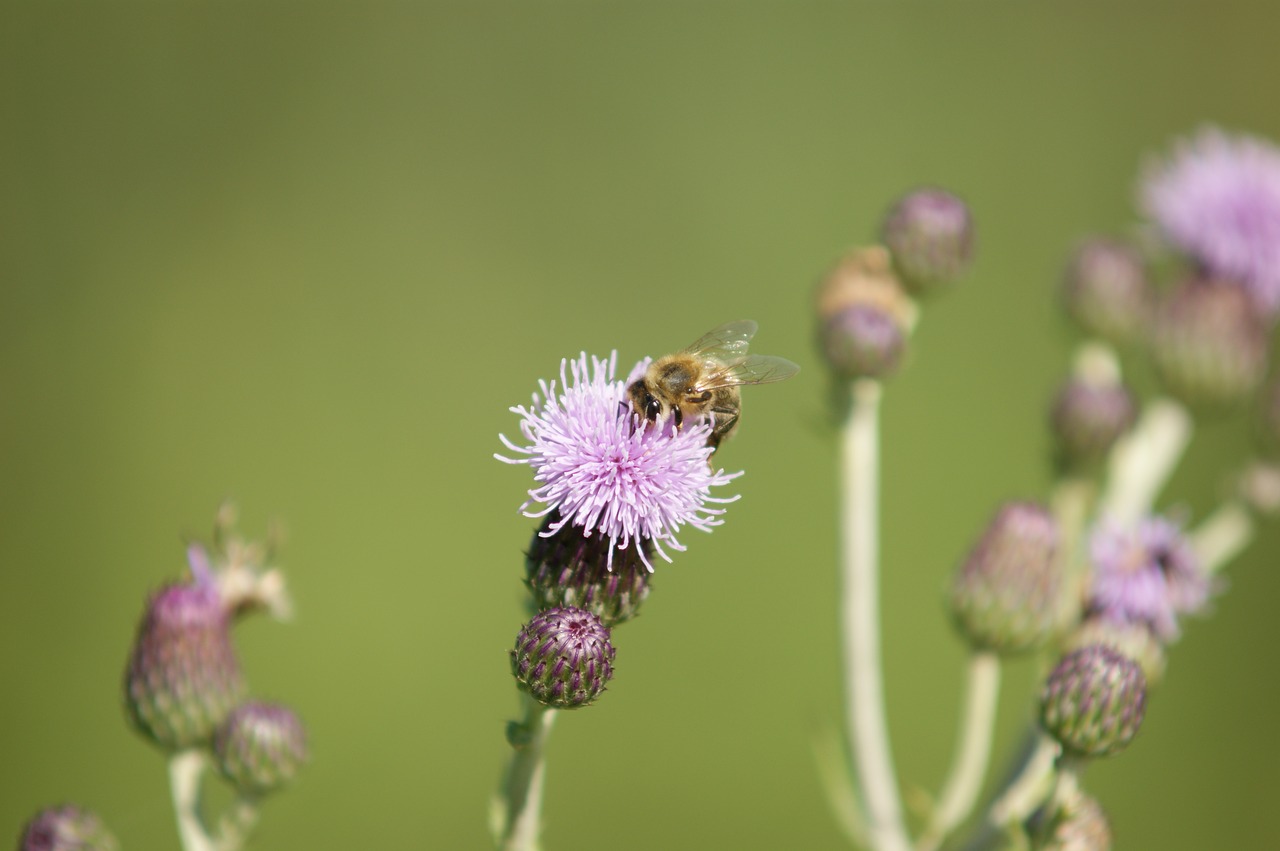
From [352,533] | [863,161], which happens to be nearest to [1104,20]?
[863,161]

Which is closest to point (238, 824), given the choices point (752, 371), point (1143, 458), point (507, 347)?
point (752, 371)

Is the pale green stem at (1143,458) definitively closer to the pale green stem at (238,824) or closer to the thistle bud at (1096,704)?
the thistle bud at (1096,704)

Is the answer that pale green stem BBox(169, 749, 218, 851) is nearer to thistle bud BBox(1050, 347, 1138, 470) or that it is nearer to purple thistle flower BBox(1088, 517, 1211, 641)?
purple thistle flower BBox(1088, 517, 1211, 641)

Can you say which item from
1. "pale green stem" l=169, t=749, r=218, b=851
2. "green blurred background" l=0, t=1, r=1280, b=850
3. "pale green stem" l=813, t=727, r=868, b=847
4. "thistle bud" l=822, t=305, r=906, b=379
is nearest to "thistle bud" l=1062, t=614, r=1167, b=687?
"pale green stem" l=813, t=727, r=868, b=847

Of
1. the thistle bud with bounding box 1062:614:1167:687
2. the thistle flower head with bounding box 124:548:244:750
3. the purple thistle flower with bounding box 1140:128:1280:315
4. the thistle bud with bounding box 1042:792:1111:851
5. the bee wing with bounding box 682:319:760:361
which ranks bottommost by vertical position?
the thistle bud with bounding box 1042:792:1111:851

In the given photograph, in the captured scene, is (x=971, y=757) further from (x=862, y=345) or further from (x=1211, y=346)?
(x=1211, y=346)

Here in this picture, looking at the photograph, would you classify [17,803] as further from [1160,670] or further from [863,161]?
[863,161]

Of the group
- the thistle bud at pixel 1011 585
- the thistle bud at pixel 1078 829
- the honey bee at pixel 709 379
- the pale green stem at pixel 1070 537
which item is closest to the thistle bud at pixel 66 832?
the honey bee at pixel 709 379
